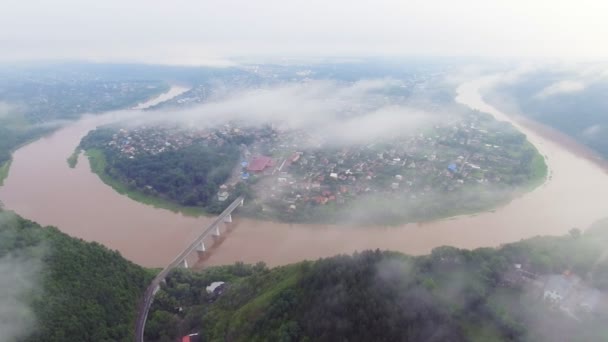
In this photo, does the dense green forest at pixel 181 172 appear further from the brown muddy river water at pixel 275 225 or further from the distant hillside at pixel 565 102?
the distant hillside at pixel 565 102

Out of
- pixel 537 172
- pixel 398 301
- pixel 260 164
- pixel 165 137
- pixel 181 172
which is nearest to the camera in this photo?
pixel 398 301

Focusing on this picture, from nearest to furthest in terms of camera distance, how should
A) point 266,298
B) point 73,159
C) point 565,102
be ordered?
point 266,298 → point 73,159 → point 565,102

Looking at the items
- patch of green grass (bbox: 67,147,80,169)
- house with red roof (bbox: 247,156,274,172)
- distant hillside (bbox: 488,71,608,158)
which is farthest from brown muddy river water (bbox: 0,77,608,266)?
distant hillside (bbox: 488,71,608,158)

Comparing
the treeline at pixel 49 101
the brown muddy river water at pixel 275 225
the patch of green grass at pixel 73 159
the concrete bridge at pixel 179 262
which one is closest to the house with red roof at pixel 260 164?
the concrete bridge at pixel 179 262

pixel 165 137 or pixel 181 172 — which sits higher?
pixel 165 137

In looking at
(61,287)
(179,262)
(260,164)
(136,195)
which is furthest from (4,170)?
(61,287)

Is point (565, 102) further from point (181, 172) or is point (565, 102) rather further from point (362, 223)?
point (181, 172)
